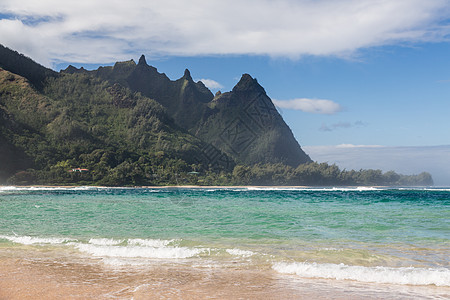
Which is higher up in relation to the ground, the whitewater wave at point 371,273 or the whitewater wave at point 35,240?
the whitewater wave at point 371,273

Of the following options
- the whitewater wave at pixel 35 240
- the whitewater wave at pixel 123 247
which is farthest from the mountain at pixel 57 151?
the whitewater wave at pixel 123 247

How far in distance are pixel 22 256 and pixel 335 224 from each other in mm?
17449

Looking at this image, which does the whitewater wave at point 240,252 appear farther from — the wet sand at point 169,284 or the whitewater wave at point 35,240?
the whitewater wave at point 35,240

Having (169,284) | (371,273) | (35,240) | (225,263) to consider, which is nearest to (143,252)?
(225,263)

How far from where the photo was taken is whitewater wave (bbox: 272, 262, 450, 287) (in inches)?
400

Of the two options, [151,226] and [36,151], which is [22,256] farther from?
[36,151]

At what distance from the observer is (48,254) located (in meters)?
13.6

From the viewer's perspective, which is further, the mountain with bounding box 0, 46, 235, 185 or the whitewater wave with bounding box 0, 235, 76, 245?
the mountain with bounding box 0, 46, 235, 185

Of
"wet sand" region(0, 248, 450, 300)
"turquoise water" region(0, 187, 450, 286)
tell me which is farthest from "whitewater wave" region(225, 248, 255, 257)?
"wet sand" region(0, 248, 450, 300)

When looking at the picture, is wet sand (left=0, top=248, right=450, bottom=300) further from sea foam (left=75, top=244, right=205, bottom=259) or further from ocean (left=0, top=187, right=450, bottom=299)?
sea foam (left=75, top=244, right=205, bottom=259)

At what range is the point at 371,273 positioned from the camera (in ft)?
35.0

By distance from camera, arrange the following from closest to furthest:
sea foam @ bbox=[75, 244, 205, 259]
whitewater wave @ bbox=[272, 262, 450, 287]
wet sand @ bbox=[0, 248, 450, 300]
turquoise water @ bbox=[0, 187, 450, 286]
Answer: wet sand @ bbox=[0, 248, 450, 300]
whitewater wave @ bbox=[272, 262, 450, 287]
turquoise water @ bbox=[0, 187, 450, 286]
sea foam @ bbox=[75, 244, 205, 259]

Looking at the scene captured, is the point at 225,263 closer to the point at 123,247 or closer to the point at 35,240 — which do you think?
the point at 123,247

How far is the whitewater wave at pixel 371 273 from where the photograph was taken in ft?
33.3
